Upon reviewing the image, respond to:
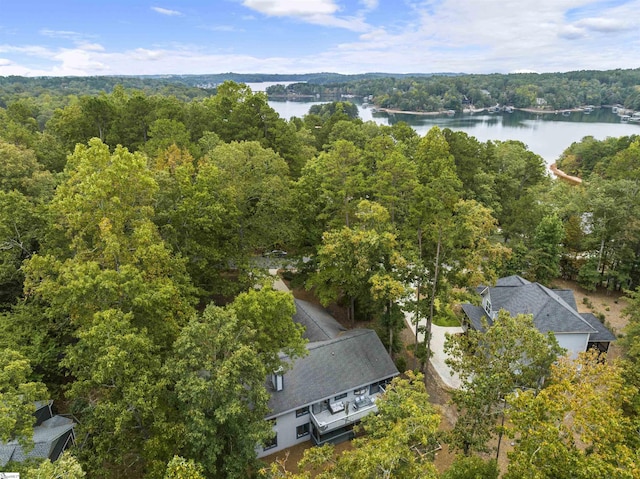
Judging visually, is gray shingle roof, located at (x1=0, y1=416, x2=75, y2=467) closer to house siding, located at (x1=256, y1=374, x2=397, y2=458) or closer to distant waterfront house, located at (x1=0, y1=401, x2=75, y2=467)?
distant waterfront house, located at (x1=0, y1=401, x2=75, y2=467)

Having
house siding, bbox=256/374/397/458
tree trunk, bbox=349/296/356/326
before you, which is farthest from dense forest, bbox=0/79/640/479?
house siding, bbox=256/374/397/458

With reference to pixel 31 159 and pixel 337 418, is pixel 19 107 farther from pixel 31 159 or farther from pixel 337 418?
pixel 337 418

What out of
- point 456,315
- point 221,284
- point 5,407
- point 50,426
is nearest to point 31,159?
point 221,284

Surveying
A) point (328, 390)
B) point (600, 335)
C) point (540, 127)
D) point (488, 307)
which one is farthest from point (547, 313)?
point (540, 127)

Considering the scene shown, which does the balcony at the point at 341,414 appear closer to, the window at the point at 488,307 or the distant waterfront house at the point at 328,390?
the distant waterfront house at the point at 328,390

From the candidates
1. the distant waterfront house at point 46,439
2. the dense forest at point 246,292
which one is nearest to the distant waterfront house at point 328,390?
the dense forest at point 246,292

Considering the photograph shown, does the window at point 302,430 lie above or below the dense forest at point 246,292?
below
